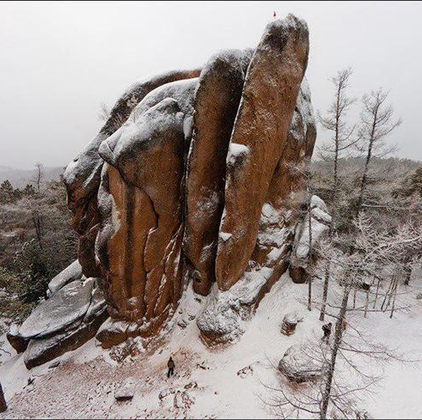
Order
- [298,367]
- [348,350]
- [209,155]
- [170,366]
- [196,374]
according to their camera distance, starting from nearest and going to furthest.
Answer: [348,350] → [298,367] → [196,374] → [170,366] → [209,155]

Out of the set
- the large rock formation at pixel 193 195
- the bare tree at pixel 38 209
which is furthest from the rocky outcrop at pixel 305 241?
the bare tree at pixel 38 209

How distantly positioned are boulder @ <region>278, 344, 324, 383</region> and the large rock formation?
3.17 meters

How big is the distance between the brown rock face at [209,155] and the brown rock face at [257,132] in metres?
1.23

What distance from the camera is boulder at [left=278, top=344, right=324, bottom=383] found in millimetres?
9695

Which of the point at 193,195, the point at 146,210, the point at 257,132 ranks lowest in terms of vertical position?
the point at 146,210

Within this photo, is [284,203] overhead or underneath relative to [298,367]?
overhead

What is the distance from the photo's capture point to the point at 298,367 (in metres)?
9.91

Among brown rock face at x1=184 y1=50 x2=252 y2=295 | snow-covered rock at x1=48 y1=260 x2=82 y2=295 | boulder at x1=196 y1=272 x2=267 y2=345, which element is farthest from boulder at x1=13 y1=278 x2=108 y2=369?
boulder at x1=196 y1=272 x2=267 y2=345

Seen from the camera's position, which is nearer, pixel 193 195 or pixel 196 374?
pixel 196 374

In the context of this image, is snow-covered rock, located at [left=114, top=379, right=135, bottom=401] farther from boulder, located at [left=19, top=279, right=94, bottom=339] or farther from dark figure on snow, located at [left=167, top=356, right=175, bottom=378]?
boulder, located at [left=19, top=279, right=94, bottom=339]

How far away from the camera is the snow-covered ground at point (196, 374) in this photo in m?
9.52

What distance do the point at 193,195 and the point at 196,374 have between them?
29.2ft

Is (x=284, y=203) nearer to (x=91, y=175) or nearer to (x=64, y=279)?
(x=91, y=175)

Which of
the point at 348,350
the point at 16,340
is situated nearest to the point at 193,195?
the point at 348,350
